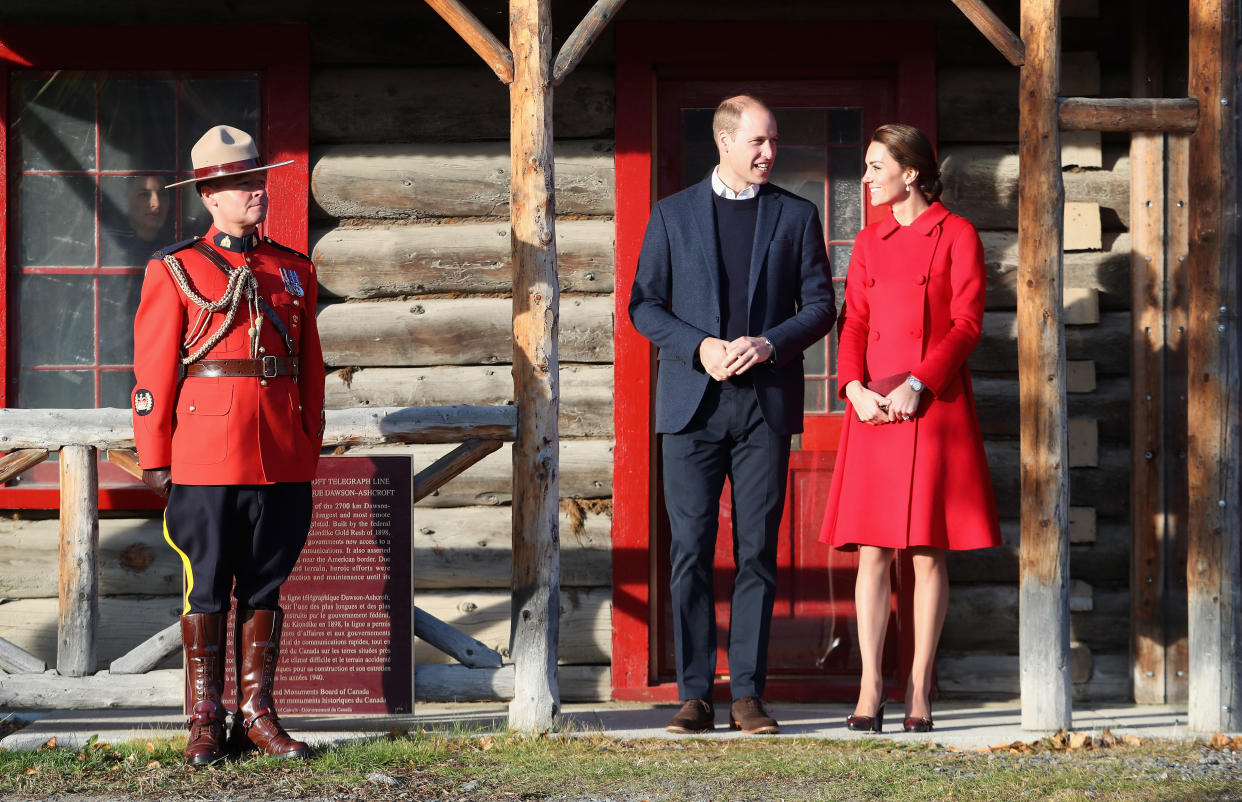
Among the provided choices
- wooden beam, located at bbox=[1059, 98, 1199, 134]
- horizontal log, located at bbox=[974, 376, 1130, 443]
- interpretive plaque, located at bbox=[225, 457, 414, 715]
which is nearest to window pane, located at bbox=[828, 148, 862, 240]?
horizontal log, located at bbox=[974, 376, 1130, 443]

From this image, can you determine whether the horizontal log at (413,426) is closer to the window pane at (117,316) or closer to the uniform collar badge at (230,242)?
the uniform collar badge at (230,242)

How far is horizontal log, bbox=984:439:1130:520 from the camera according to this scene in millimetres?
5684

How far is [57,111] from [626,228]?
2602 mm

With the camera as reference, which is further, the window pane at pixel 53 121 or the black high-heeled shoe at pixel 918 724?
the window pane at pixel 53 121

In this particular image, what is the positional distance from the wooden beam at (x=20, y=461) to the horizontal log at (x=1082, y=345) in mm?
3818

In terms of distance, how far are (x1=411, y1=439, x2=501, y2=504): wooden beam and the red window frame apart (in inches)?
54.7

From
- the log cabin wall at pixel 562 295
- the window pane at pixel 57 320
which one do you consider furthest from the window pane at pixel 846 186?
the window pane at pixel 57 320

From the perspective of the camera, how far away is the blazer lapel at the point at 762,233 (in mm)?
4684

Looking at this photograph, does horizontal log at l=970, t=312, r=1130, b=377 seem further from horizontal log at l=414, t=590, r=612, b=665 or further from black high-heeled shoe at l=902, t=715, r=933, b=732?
horizontal log at l=414, t=590, r=612, b=665

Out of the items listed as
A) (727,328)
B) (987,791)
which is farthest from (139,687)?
(987,791)

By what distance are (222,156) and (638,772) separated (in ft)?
7.75

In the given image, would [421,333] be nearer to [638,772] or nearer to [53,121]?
[53,121]

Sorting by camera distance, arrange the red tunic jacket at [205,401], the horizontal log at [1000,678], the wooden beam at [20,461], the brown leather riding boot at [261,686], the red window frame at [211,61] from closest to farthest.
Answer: the red tunic jacket at [205,401] → the brown leather riding boot at [261,686] → the wooden beam at [20,461] → the horizontal log at [1000,678] → the red window frame at [211,61]

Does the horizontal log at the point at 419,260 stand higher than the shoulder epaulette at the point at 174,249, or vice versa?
the horizontal log at the point at 419,260
